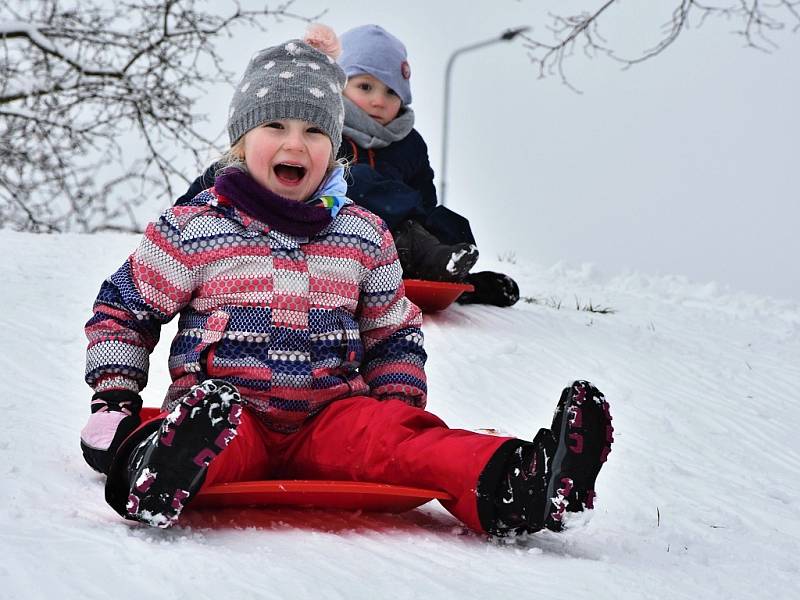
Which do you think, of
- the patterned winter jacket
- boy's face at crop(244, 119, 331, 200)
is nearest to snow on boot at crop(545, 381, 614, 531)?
the patterned winter jacket

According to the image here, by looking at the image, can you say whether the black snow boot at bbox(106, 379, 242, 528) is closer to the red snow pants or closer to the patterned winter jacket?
the red snow pants

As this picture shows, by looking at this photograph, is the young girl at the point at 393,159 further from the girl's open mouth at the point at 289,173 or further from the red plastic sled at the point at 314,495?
the red plastic sled at the point at 314,495

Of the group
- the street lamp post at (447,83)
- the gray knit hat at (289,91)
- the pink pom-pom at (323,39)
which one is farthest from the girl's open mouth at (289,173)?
the street lamp post at (447,83)

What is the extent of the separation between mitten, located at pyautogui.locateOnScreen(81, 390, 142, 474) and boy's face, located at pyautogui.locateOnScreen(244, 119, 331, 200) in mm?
632

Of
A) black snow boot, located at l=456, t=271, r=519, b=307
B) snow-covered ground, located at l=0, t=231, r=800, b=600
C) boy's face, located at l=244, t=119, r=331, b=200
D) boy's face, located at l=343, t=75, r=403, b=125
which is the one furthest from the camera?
black snow boot, located at l=456, t=271, r=519, b=307

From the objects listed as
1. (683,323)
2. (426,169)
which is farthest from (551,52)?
(426,169)

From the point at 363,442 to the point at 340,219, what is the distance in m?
0.61

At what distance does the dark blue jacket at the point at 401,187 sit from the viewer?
15.2 ft

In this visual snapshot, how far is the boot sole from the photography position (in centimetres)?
183

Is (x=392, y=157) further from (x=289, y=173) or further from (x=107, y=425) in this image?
(x=107, y=425)

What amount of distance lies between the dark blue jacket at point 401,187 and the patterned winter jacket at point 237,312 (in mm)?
2127

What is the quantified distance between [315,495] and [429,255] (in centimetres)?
265

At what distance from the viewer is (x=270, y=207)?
7.77 ft

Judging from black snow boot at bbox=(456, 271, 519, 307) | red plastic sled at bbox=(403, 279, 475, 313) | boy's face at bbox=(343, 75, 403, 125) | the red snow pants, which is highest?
boy's face at bbox=(343, 75, 403, 125)
